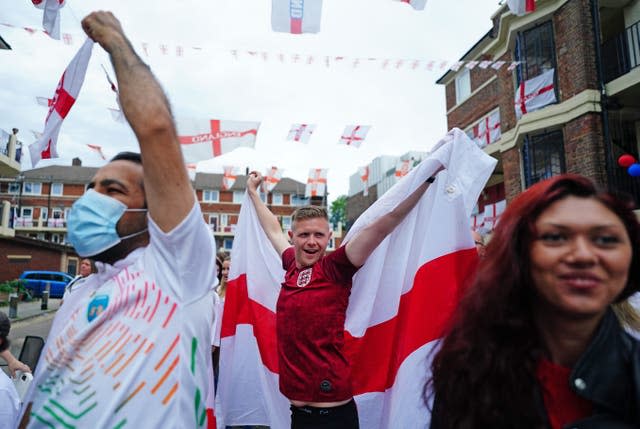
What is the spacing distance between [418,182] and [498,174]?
707 inches

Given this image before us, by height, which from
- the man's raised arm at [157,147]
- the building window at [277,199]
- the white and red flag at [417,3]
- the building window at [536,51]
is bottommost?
the man's raised arm at [157,147]

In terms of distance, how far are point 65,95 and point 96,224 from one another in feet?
5.89

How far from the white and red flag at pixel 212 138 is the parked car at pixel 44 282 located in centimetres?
2473

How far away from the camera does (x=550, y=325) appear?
1.51 meters

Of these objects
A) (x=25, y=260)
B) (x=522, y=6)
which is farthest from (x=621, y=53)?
(x=25, y=260)

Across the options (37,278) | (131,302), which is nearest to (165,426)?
(131,302)

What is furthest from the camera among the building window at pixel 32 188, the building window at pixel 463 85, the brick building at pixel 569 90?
the building window at pixel 32 188

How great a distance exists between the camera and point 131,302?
1.55 m

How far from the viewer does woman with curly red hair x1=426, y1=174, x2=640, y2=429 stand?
136 centimetres

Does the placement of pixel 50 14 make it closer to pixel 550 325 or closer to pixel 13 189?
pixel 550 325

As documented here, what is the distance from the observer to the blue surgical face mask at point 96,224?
1703 millimetres

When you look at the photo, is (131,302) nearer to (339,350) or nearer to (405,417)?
(339,350)

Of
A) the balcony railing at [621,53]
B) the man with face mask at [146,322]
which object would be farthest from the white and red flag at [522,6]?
the balcony railing at [621,53]

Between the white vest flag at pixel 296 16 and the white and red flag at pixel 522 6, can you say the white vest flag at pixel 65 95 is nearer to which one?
the white vest flag at pixel 296 16
